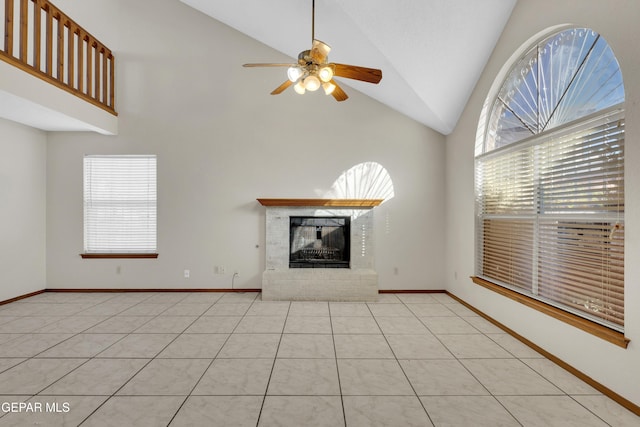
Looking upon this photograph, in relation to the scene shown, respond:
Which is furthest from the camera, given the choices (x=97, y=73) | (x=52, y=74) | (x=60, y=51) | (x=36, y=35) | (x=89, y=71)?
(x=97, y=73)

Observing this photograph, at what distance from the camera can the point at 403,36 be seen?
10.00 feet

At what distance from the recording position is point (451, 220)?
14.9 feet

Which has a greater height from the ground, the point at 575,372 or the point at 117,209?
the point at 117,209

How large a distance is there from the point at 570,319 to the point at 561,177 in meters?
1.14

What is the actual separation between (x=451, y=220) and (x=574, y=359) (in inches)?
95.2

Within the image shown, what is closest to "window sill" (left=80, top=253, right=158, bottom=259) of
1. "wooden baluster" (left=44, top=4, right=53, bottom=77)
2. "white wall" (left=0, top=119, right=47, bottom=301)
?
"white wall" (left=0, top=119, right=47, bottom=301)

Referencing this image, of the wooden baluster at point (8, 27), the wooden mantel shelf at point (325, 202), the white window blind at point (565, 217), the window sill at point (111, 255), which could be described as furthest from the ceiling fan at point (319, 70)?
the window sill at point (111, 255)

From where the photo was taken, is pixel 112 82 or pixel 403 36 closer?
pixel 403 36

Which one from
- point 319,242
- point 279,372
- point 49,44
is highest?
point 49,44

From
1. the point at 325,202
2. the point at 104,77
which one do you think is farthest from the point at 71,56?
the point at 325,202

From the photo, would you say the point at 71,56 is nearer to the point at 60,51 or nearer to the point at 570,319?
the point at 60,51

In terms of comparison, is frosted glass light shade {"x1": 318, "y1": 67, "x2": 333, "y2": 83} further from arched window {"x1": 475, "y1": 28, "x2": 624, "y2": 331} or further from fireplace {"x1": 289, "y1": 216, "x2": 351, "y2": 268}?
fireplace {"x1": 289, "y1": 216, "x2": 351, "y2": 268}

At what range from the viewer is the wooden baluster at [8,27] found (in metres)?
3.03

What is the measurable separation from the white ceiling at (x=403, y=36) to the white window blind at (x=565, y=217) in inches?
41.3
